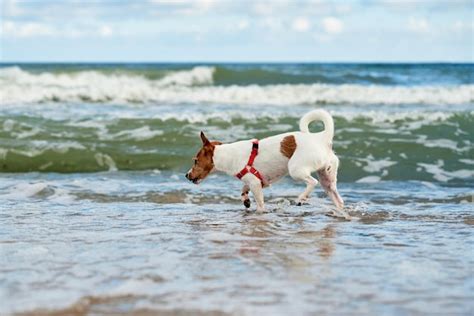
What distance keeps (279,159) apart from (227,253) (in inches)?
79.2

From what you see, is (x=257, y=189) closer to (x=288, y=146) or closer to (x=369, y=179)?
(x=288, y=146)

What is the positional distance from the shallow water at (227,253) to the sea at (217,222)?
0.05 feet

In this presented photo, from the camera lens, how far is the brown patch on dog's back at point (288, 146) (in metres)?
7.32

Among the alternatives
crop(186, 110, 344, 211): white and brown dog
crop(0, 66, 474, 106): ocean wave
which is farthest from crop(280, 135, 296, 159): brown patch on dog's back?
crop(0, 66, 474, 106): ocean wave

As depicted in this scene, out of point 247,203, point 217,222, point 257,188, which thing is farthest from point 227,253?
point 247,203

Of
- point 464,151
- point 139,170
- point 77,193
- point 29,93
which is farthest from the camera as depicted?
point 29,93

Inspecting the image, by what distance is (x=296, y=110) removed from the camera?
58.4ft

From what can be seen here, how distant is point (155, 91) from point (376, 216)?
1485 cm

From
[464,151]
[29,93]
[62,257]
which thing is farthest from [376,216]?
[29,93]

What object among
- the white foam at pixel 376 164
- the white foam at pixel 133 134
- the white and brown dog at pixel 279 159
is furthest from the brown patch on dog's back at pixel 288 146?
the white foam at pixel 133 134

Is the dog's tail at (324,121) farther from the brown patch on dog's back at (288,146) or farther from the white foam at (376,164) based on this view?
the white foam at (376,164)

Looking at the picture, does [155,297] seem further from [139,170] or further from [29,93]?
[29,93]

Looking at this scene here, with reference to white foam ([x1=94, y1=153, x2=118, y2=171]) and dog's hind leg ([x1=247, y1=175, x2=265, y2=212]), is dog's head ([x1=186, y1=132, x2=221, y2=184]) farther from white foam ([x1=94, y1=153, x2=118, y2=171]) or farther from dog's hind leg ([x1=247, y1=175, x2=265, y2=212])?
white foam ([x1=94, y1=153, x2=118, y2=171])

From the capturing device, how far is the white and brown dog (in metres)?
7.19
